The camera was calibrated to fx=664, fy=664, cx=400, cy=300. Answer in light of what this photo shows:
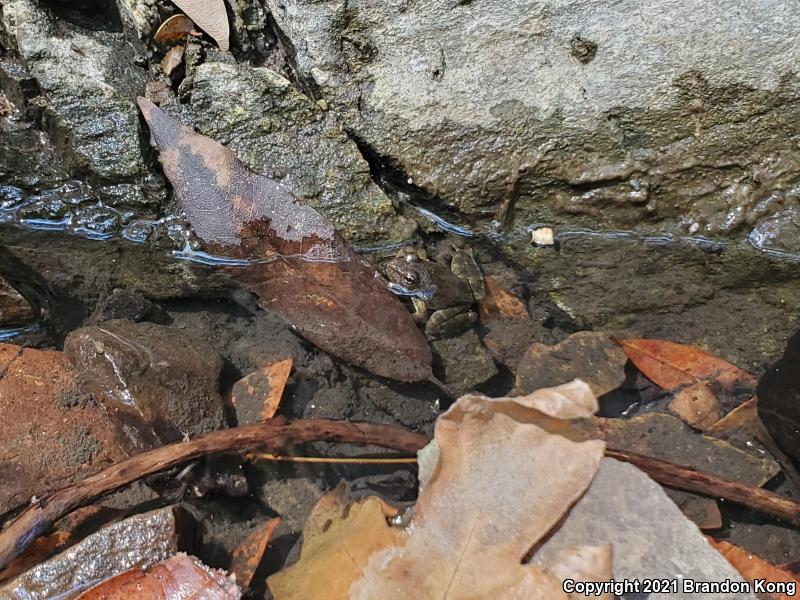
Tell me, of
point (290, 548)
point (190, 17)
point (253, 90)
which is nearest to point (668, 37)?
point (253, 90)

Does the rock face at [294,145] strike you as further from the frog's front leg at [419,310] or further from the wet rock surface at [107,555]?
the wet rock surface at [107,555]

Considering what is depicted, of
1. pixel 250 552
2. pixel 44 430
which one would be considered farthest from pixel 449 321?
pixel 44 430

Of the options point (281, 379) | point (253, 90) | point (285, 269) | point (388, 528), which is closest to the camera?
point (388, 528)

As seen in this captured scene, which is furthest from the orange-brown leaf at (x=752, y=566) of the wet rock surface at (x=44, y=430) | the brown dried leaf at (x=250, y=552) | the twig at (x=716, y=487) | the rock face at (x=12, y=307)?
the rock face at (x=12, y=307)

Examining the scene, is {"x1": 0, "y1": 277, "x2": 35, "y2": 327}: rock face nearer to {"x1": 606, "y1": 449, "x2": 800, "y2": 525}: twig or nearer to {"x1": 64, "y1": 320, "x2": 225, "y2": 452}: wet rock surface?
{"x1": 64, "y1": 320, "x2": 225, "y2": 452}: wet rock surface

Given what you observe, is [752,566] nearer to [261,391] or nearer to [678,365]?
[678,365]

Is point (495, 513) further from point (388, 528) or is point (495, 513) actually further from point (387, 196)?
point (387, 196)
